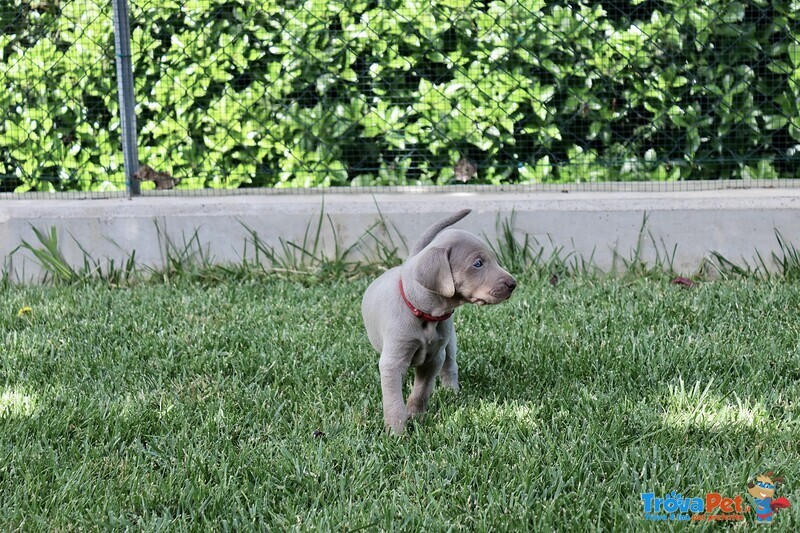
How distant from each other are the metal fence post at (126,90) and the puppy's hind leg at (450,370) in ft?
9.13

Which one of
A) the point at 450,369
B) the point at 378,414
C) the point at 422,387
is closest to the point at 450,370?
the point at 450,369

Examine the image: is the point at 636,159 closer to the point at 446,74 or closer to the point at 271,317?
the point at 446,74

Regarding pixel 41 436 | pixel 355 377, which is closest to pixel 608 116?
pixel 355 377

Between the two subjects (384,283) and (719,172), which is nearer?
(384,283)

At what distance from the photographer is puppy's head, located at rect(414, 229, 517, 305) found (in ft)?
8.94

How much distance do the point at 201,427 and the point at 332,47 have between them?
320cm

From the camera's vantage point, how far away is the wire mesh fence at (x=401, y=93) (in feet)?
17.3

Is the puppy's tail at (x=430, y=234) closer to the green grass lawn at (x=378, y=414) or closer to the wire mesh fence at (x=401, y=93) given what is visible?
the green grass lawn at (x=378, y=414)

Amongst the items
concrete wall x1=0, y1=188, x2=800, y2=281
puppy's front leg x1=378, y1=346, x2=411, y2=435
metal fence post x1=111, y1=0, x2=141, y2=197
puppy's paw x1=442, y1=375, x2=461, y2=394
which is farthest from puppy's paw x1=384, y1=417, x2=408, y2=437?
metal fence post x1=111, y1=0, x2=141, y2=197

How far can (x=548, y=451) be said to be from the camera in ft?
8.70

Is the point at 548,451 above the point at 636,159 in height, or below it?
below

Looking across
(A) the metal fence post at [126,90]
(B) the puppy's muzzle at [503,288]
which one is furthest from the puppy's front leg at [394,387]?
(A) the metal fence post at [126,90]

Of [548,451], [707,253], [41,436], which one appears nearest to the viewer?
[548,451]

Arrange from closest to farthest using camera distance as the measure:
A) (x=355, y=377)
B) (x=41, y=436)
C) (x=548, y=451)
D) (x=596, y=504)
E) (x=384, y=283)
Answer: (x=596, y=504) → (x=548, y=451) → (x=41, y=436) → (x=384, y=283) → (x=355, y=377)
